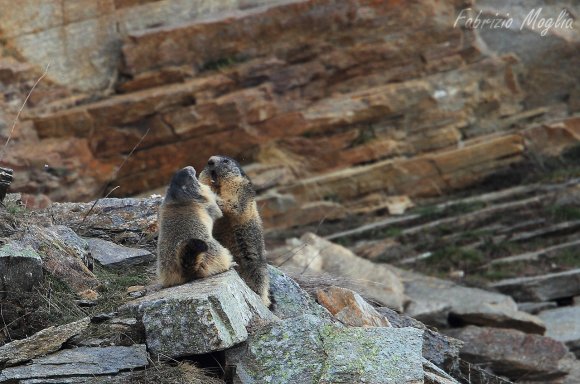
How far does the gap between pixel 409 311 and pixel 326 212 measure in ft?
14.4

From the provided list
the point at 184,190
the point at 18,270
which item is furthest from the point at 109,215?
the point at 18,270

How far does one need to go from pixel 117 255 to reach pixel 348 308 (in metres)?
2.12

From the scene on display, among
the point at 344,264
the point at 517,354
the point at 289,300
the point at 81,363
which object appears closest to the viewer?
the point at 81,363

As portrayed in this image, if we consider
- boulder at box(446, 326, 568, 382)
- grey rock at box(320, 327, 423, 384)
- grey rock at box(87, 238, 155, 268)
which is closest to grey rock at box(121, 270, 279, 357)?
grey rock at box(320, 327, 423, 384)

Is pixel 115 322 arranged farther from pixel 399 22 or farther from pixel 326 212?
pixel 399 22

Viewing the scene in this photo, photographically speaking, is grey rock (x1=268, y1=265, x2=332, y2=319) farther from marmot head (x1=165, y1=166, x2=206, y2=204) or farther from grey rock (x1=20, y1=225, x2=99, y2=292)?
grey rock (x1=20, y1=225, x2=99, y2=292)

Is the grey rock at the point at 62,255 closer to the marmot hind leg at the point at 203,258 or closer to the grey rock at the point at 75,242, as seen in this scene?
the grey rock at the point at 75,242

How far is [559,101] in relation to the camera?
21.8 m

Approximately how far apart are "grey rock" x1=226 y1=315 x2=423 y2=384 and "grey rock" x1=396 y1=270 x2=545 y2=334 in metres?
8.78

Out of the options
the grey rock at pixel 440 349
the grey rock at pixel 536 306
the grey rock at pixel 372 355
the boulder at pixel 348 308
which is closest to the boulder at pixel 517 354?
the grey rock at pixel 536 306

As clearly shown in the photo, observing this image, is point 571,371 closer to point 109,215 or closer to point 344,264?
point 344,264

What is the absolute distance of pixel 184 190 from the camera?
27.6 ft

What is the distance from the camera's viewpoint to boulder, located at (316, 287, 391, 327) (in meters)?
9.10

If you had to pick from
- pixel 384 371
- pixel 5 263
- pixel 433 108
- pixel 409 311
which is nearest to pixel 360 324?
pixel 384 371
